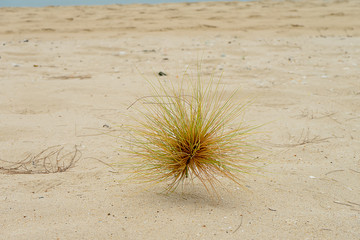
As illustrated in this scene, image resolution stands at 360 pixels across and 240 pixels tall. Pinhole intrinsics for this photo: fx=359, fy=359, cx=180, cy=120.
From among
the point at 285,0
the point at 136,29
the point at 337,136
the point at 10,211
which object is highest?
the point at 285,0

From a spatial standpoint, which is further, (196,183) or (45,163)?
(45,163)

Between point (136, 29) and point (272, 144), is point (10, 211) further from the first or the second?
point (136, 29)

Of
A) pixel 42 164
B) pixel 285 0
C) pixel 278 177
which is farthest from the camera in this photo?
pixel 285 0

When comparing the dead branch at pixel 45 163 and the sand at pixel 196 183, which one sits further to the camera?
the dead branch at pixel 45 163

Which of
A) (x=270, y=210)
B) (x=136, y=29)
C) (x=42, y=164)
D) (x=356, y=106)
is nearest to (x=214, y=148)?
(x=270, y=210)

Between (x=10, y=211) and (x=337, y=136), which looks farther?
(x=337, y=136)

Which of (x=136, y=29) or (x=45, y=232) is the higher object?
(x=136, y=29)

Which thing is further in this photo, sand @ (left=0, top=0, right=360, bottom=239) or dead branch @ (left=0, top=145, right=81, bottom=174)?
dead branch @ (left=0, top=145, right=81, bottom=174)

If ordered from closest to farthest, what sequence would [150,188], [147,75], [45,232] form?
[45,232] < [150,188] < [147,75]
